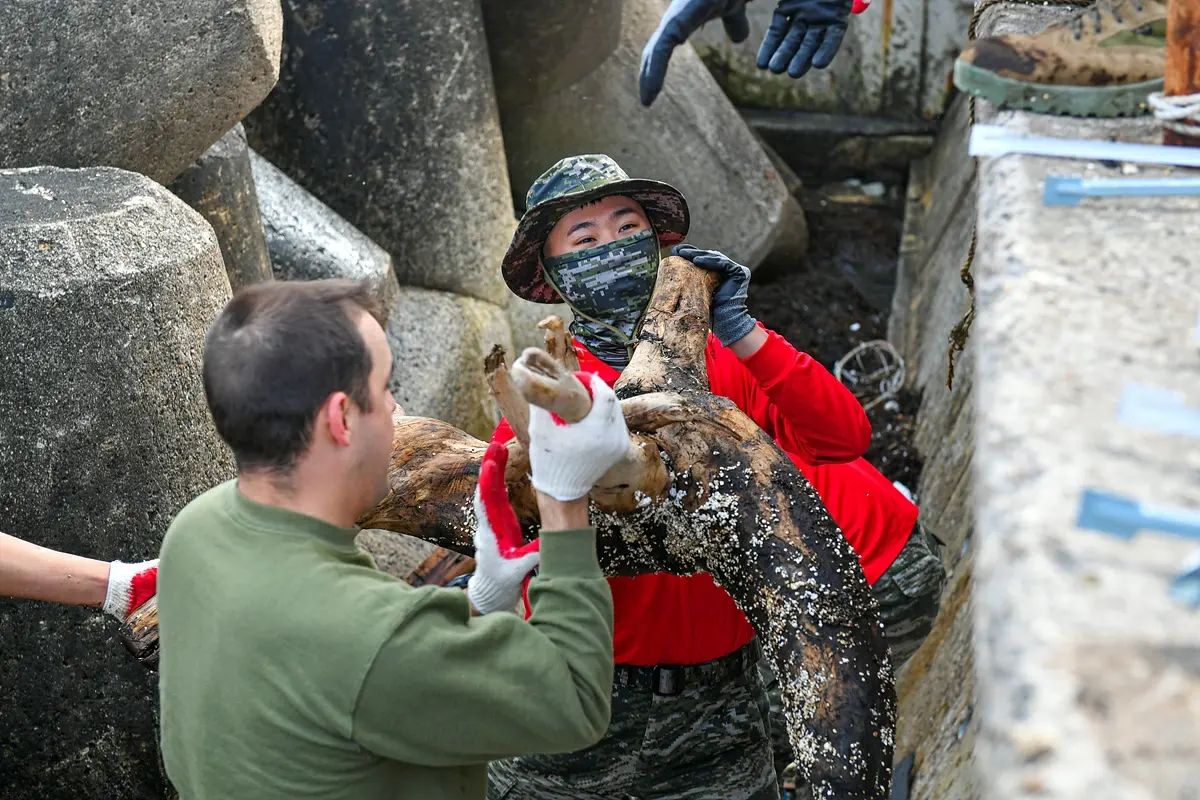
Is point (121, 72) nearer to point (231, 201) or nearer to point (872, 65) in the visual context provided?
Answer: point (231, 201)

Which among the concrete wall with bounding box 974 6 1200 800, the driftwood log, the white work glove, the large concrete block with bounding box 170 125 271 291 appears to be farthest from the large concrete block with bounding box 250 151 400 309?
the concrete wall with bounding box 974 6 1200 800

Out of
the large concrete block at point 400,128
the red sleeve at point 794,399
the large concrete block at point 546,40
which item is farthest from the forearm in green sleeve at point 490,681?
the large concrete block at point 546,40

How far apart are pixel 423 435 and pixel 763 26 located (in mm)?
4840

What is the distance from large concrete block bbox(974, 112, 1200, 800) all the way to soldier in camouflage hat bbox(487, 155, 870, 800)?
117 centimetres

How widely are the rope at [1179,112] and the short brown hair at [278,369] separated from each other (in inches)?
42.5

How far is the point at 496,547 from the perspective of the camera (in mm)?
1976

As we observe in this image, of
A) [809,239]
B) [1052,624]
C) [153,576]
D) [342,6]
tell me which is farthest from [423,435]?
[809,239]

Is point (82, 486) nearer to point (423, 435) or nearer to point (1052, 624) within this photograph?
point (423, 435)

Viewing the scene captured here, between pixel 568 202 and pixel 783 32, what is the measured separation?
2.10 feet

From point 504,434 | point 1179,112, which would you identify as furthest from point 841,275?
point 1179,112

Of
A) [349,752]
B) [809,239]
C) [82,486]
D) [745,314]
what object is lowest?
[809,239]

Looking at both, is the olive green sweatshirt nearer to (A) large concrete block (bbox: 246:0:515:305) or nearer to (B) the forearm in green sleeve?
(B) the forearm in green sleeve

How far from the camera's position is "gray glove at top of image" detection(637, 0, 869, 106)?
272 centimetres

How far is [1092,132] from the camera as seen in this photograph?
1.65m
